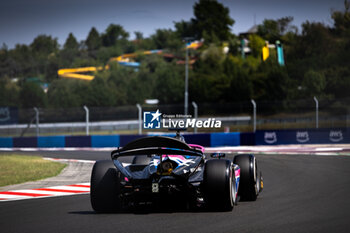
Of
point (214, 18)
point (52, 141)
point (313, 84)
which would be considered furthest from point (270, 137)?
point (214, 18)

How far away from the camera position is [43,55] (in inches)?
4171

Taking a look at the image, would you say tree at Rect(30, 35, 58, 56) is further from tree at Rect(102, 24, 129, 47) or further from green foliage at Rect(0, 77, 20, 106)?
tree at Rect(102, 24, 129, 47)

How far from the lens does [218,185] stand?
341 inches

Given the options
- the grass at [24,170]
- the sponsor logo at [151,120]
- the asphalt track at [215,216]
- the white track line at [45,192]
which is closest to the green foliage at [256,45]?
the grass at [24,170]

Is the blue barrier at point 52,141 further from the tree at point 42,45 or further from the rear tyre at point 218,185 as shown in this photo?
the tree at point 42,45

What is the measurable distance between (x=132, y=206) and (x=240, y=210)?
1724mm

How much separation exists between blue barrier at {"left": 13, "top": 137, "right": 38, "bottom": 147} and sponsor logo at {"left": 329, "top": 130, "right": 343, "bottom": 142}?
17048mm

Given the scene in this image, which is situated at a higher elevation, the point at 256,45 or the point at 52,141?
the point at 256,45

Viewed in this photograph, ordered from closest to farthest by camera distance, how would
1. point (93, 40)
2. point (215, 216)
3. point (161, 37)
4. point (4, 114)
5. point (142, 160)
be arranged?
point (215, 216), point (142, 160), point (4, 114), point (161, 37), point (93, 40)

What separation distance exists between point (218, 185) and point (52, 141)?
89.4 ft

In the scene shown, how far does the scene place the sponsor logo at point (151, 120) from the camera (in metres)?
9.74

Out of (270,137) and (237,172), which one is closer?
(237,172)

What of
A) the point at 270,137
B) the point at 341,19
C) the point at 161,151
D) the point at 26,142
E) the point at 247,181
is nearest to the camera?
the point at 161,151

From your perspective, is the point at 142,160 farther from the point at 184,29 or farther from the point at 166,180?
the point at 184,29
